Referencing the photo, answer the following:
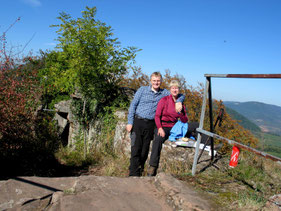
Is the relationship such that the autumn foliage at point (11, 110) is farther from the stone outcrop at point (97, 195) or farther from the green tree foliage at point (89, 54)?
the stone outcrop at point (97, 195)

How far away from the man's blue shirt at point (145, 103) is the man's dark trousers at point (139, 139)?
96 millimetres

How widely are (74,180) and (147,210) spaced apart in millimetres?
1050

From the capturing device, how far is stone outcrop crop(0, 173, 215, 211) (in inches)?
84.9

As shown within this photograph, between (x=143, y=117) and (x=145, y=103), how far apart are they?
9.7 inches

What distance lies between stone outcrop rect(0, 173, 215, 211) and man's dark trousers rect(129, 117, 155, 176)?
1.24 meters

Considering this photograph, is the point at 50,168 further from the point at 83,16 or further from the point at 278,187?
the point at 278,187

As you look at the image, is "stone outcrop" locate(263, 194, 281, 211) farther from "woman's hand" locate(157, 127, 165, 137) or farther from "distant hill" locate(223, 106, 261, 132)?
"distant hill" locate(223, 106, 261, 132)

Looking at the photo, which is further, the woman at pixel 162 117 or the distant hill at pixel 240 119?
the distant hill at pixel 240 119

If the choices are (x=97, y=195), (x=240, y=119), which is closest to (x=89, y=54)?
(x=97, y=195)

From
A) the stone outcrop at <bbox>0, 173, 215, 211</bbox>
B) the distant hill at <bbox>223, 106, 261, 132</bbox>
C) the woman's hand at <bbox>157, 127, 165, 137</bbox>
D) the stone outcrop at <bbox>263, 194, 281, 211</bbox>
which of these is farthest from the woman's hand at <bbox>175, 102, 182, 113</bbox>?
the distant hill at <bbox>223, 106, 261, 132</bbox>

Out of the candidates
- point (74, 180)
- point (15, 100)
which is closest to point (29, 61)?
point (15, 100)

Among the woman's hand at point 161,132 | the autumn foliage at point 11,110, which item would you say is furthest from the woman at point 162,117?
the autumn foliage at point 11,110

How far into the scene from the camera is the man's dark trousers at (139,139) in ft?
13.0

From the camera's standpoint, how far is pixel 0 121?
500cm
